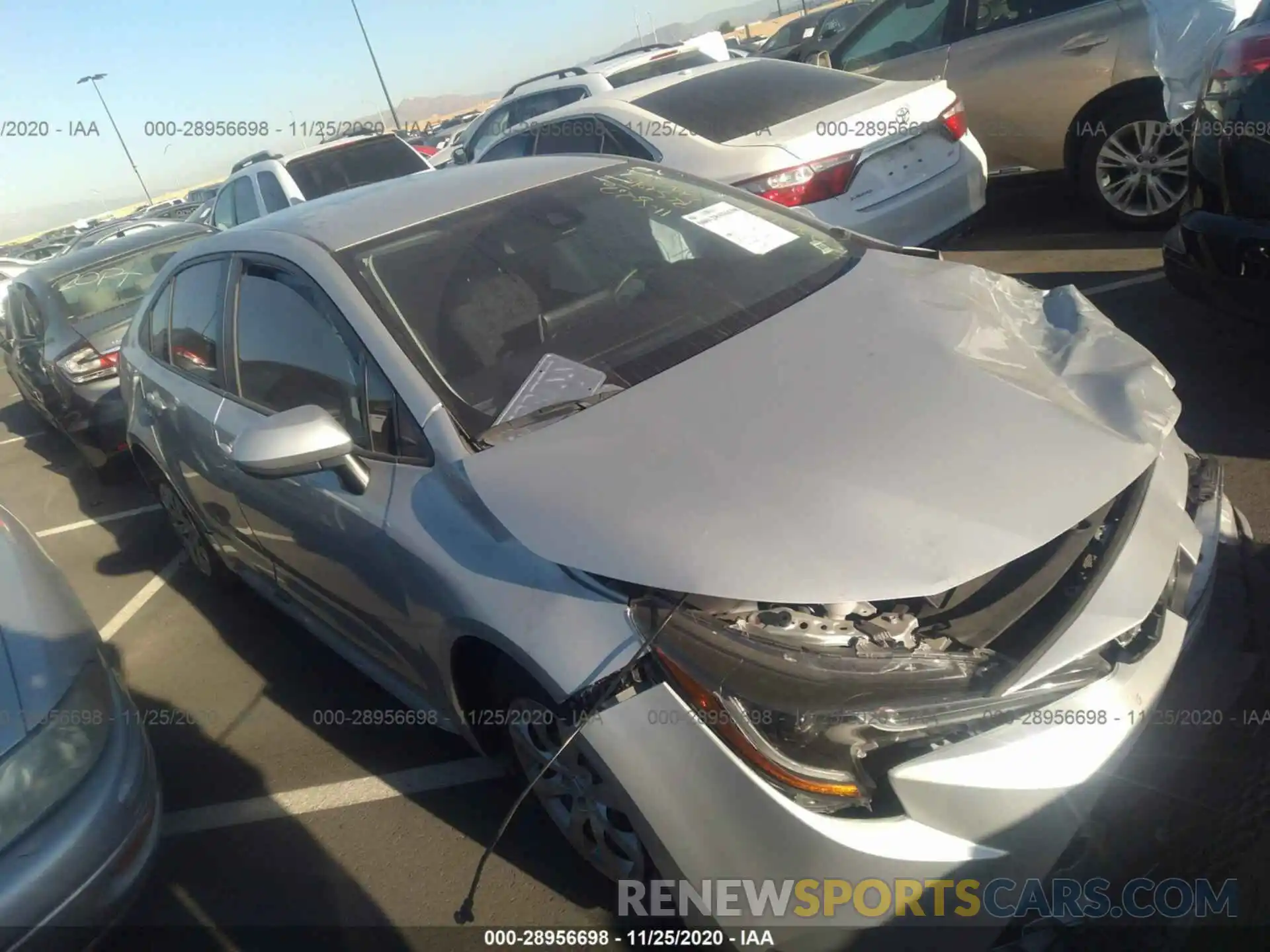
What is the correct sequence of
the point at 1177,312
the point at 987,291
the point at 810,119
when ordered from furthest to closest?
the point at 810,119 → the point at 1177,312 → the point at 987,291

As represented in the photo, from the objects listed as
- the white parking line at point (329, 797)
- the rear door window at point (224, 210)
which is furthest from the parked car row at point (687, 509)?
the rear door window at point (224, 210)

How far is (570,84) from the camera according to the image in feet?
29.4

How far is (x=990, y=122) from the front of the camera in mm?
6461

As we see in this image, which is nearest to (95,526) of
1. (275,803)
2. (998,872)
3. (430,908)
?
(275,803)

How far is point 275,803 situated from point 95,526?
3709 mm

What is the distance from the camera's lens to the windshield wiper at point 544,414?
242cm

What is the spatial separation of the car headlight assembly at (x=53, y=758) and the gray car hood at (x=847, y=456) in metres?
1.32

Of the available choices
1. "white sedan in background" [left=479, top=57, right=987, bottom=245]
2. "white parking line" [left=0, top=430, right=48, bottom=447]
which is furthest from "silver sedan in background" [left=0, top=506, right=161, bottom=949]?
"white parking line" [left=0, top=430, right=48, bottom=447]

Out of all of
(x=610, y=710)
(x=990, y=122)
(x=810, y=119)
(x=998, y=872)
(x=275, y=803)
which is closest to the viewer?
(x=998, y=872)

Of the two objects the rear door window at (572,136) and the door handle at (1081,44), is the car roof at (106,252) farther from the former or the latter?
the door handle at (1081,44)

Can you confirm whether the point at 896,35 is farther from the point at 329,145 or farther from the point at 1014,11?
the point at 329,145

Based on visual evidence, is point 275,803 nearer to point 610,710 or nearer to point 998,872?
point 610,710

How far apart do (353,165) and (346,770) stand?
774 cm

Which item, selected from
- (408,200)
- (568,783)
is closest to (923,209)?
(408,200)
